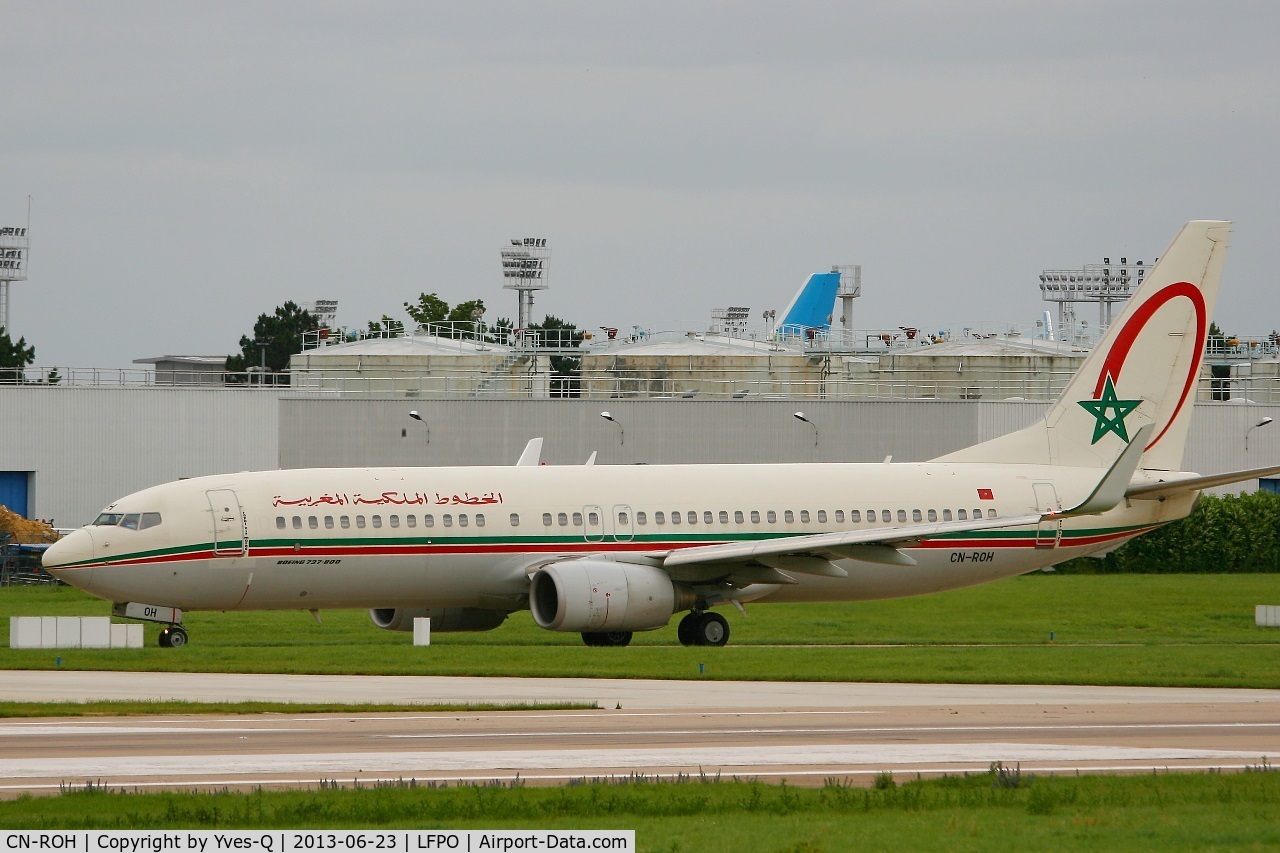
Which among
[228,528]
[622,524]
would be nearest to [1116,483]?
[622,524]

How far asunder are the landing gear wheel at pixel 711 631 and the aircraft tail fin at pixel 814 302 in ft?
254

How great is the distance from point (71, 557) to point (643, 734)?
1746cm

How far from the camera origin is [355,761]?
18922mm

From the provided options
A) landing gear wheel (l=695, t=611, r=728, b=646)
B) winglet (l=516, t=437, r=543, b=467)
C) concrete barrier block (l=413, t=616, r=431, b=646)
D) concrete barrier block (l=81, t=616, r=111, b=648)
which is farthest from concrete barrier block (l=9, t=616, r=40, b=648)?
landing gear wheel (l=695, t=611, r=728, b=646)

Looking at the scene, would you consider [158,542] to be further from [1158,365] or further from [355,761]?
[1158,365]

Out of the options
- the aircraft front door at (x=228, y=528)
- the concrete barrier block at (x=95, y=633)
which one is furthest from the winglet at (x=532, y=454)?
the concrete barrier block at (x=95, y=633)

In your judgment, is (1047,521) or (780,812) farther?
(1047,521)

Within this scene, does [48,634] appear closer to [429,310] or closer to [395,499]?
[395,499]

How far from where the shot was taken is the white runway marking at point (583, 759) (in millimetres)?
18125

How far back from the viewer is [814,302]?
115625 mm

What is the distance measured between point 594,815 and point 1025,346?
247 ft

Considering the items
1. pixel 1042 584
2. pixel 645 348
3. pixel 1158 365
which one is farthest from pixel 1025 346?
pixel 1158 365

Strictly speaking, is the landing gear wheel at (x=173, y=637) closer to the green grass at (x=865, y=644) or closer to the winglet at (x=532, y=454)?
the green grass at (x=865, y=644)

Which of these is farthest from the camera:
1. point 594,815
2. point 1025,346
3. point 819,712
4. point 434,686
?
point 1025,346
